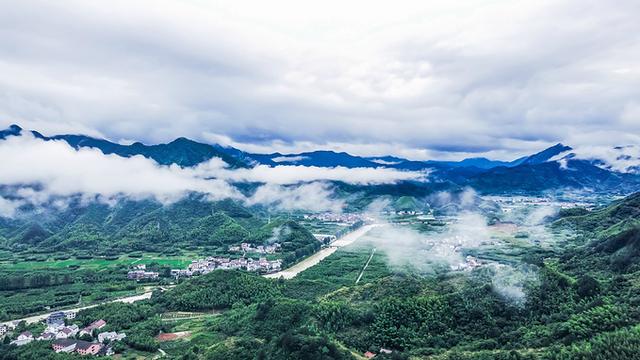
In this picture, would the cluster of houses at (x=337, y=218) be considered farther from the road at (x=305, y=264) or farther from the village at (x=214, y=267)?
the village at (x=214, y=267)

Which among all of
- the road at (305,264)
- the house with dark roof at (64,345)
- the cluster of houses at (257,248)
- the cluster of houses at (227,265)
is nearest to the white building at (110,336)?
the house with dark roof at (64,345)

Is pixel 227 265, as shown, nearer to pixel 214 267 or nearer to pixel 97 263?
pixel 214 267

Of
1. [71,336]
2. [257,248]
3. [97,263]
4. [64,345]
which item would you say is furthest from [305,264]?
[64,345]

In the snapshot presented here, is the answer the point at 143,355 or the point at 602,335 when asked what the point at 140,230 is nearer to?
the point at 143,355

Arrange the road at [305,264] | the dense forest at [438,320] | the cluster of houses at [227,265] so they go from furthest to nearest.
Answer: the cluster of houses at [227,265] → the road at [305,264] → the dense forest at [438,320]

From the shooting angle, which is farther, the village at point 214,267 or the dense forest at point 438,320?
the village at point 214,267

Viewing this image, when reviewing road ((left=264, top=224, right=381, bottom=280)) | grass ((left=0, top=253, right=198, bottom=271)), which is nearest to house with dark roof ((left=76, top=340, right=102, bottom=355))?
road ((left=264, top=224, right=381, bottom=280))

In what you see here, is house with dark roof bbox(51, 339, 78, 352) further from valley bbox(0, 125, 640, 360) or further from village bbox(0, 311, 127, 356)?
valley bbox(0, 125, 640, 360)
